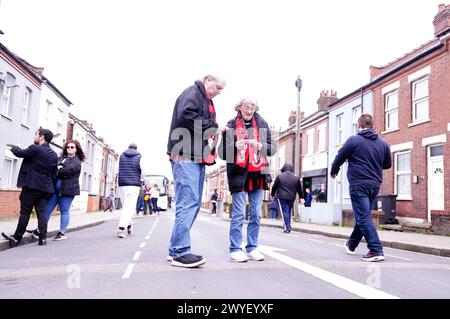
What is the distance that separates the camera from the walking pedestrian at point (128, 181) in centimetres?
945

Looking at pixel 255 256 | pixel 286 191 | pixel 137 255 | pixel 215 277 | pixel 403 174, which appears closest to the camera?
pixel 215 277

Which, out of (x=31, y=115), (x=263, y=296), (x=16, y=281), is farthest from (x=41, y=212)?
(x=31, y=115)

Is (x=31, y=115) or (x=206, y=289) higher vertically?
(x=31, y=115)

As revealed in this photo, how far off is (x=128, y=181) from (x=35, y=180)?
2.60 meters

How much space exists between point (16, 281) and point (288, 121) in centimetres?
3668

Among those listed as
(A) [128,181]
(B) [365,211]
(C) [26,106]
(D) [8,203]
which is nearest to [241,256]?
(B) [365,211]

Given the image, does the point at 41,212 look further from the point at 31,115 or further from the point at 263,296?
the point at 31,115

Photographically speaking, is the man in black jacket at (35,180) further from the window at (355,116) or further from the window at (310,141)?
the window at (310,141)

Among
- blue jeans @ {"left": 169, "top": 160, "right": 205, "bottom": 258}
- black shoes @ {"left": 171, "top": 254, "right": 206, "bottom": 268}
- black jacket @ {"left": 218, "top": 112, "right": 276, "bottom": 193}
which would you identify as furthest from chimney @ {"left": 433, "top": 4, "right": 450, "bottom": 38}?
black shoes @ {"left": 171, "top": 254, "right": 206, "bottom": 268}

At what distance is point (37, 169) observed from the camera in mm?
7195

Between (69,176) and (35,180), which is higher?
(69,176)

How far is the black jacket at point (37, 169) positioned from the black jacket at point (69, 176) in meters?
0.69

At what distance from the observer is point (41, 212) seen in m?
7.30

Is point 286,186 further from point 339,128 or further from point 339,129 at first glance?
point 339,128
